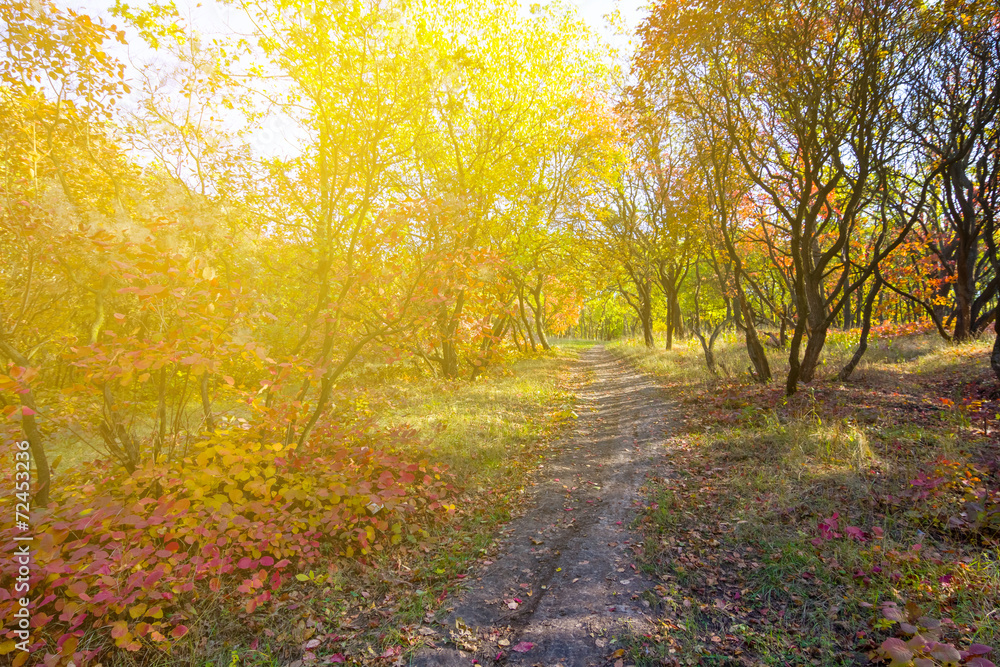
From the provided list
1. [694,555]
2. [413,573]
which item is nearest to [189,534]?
[413,573]

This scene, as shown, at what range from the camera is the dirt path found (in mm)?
3480

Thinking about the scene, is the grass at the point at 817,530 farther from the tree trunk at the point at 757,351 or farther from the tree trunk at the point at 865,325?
the tree trunk at the point at 757,351

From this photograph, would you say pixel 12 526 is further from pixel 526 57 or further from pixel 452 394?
pixel 526 57

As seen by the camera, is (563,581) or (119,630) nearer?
(119,630)

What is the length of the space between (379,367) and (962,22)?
61.8 ft

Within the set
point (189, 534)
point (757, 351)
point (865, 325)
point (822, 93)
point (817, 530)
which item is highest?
A: point (822, 93)

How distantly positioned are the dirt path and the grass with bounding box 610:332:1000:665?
313mm

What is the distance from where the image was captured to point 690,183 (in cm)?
1289

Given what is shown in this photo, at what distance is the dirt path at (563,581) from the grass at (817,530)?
12.3 inches

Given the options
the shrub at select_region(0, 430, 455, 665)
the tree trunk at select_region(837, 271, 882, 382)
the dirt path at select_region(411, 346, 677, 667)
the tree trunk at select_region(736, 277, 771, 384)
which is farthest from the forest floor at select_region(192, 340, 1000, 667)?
the tree trunk at select_region(736, 277, 771, 384)

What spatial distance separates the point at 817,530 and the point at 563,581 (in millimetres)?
2739

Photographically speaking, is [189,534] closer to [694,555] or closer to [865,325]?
[694,555]

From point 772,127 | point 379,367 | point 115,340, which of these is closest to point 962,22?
point 772,127

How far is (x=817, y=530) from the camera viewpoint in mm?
4477
